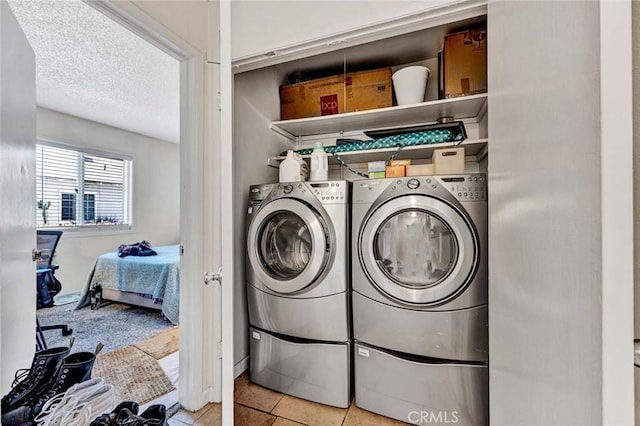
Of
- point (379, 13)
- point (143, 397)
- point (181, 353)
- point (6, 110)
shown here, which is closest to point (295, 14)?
point (379, 13)

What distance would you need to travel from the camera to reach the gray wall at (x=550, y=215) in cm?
37

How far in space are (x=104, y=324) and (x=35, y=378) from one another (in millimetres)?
422

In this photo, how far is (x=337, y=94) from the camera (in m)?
1.92

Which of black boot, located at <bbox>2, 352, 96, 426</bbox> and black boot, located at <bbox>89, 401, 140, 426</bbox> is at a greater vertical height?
black boot, located at <bbox>2, 352, 96, 426</bbox>

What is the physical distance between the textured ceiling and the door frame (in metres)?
0.16

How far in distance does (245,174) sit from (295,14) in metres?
0.96

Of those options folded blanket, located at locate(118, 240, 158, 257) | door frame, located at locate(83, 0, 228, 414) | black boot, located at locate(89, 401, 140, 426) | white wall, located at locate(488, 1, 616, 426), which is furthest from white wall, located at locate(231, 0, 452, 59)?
black boot, located at locate(89, 401, 140, 426)

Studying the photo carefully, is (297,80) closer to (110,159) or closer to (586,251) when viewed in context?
(110,159)

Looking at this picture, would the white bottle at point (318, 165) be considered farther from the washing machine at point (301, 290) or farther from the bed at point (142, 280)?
the bed at point (142, 280)

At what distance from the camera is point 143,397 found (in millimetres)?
1256

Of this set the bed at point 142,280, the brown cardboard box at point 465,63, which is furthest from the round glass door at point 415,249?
the bed at point 142,280

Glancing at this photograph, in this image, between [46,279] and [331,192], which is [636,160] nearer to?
[331,192]

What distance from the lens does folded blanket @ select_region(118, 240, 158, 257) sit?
61.9 inches

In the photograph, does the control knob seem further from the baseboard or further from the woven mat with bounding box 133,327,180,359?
the baseboard
